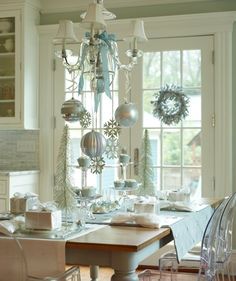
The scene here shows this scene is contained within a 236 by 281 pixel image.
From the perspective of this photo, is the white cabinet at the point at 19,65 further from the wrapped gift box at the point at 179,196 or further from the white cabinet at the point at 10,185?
the wrapped gift box at the point at 179,196

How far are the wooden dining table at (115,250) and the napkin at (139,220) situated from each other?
0.15 metres

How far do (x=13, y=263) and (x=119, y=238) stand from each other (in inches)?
18.8

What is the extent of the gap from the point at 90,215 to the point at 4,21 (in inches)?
116

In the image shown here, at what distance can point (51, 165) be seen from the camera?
542 cm

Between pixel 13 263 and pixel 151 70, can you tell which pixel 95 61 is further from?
pixel 151 70

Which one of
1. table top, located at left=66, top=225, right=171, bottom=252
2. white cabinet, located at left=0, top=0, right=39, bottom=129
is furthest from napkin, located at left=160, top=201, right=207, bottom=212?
white cabinet, located at left=0, top=0, right=39, bottom=129

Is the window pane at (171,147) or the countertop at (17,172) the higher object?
the window pane at (171,147)

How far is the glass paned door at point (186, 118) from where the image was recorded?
4988 millimetres

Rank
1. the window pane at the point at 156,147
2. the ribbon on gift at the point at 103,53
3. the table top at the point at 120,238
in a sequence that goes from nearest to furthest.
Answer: the table top at the point at 120,238 → the ribbon on gift at the point at 103,53 → the window pane at the point at 156,147

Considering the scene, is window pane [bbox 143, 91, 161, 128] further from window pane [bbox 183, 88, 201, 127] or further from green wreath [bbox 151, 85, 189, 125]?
window pane [bbox 183, 88, 201, 127]

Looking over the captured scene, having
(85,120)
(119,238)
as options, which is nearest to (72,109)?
(85,120)

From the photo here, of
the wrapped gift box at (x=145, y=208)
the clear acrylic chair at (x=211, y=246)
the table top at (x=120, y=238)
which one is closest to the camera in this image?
the table top at (x=120, y=238)

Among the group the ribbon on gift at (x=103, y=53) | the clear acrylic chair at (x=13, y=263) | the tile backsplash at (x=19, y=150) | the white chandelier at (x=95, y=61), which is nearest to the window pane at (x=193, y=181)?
the tile backsplash at (x=19, y=150)

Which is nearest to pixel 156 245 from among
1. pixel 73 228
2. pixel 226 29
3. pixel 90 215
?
pixel 73 228
